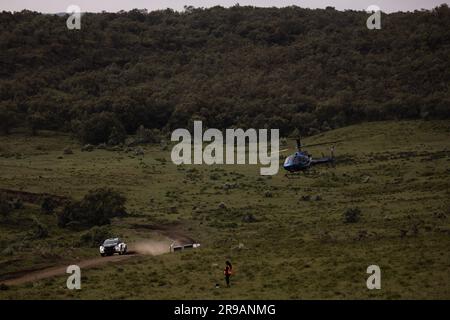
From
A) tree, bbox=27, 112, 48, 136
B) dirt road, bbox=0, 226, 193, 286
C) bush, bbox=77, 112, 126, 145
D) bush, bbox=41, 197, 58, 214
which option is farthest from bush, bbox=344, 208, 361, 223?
tree, bbox=27, 112, 48, 136

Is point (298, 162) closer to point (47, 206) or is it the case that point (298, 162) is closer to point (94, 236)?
point (94, 236)

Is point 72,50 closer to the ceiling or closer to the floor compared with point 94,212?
closer to the ceiling

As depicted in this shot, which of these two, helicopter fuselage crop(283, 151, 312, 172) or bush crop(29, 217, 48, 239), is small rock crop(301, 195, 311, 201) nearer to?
helicopter fuselage crop(283, 151, 312, 172)

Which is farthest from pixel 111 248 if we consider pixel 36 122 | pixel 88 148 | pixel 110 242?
pixel 36 122

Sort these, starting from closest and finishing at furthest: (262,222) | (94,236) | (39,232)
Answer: (94,236), (39,232), (262,222)
